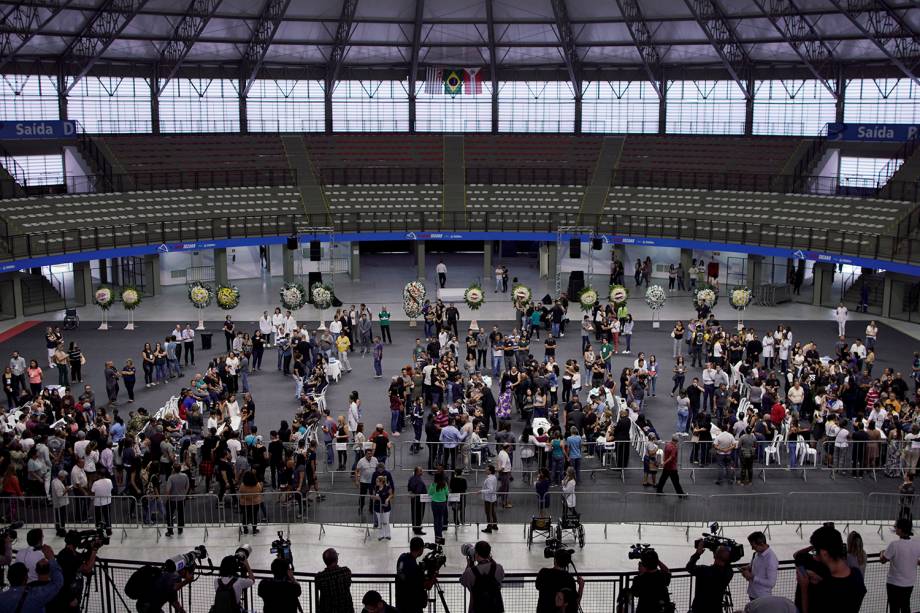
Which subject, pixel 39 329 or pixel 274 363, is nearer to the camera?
pixel 274 363

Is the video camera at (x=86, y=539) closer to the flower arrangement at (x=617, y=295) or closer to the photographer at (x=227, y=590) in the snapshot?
the photographer at (x=227, y=590)

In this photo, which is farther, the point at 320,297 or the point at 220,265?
the point at 220,265

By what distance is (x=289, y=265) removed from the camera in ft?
159

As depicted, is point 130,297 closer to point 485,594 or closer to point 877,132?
point 485,594

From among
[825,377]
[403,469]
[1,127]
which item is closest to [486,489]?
[403,469]

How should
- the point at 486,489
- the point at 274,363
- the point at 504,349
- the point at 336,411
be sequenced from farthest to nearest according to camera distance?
the point at 274,363, the point at 504,349, the point at 336,411, the point at 486,489

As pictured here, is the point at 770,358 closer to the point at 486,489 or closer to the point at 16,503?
the point at 486,489

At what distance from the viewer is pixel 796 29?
156 ft

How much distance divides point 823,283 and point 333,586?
36277mm

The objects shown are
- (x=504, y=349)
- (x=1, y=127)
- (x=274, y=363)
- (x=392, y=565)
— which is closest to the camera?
(x=392, y=565)

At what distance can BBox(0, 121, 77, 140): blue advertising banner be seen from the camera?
154 feet

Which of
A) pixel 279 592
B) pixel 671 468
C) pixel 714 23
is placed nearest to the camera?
pixel 279 592

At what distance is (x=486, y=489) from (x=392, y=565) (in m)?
2.44

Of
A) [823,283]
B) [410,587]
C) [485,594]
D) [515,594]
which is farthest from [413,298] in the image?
[485,594]
